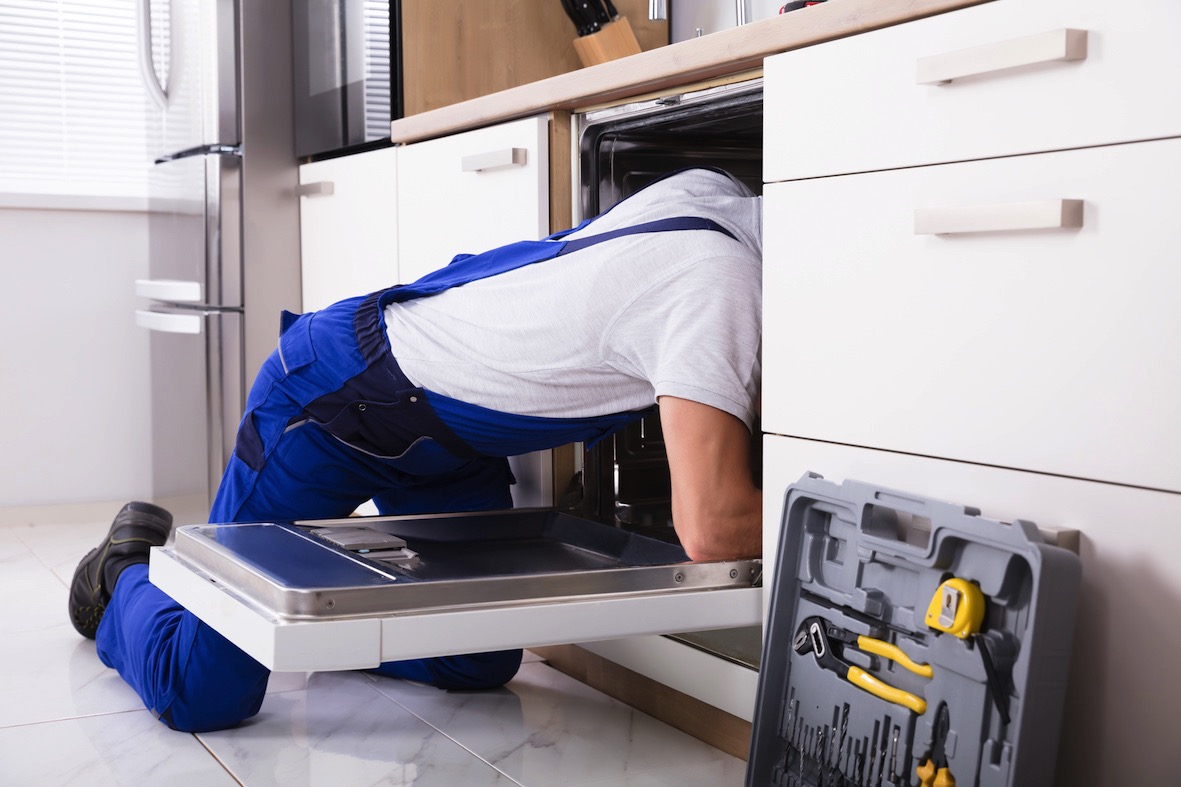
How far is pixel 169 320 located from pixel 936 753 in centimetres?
222

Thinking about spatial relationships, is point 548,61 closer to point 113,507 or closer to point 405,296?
point 405,296

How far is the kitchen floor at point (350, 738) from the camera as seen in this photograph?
149 cm

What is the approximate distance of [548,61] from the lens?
2.53 meters

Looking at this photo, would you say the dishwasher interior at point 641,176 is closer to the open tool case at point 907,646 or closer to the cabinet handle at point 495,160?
the cabinet handle at point 495,160

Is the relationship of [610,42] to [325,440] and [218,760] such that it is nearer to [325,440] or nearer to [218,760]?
[325,440]

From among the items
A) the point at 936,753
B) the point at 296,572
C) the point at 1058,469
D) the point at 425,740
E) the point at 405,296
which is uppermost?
the point at 405,296

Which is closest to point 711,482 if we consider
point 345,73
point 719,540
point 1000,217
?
point 719,540

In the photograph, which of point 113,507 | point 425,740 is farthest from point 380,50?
point 113,507

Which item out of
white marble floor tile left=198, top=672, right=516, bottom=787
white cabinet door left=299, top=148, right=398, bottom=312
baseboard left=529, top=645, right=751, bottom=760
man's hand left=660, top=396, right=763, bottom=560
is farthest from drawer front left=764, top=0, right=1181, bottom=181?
white cabinet door left=299, top=148, right=398, bottom=312

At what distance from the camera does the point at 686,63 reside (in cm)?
145

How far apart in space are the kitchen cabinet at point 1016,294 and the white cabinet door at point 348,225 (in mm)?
1102

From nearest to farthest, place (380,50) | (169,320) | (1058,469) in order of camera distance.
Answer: (1058,469) → (380,50) → (169,320)

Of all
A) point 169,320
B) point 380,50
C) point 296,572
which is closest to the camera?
point 296,572

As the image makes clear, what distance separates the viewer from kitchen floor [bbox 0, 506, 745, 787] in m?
1.49
